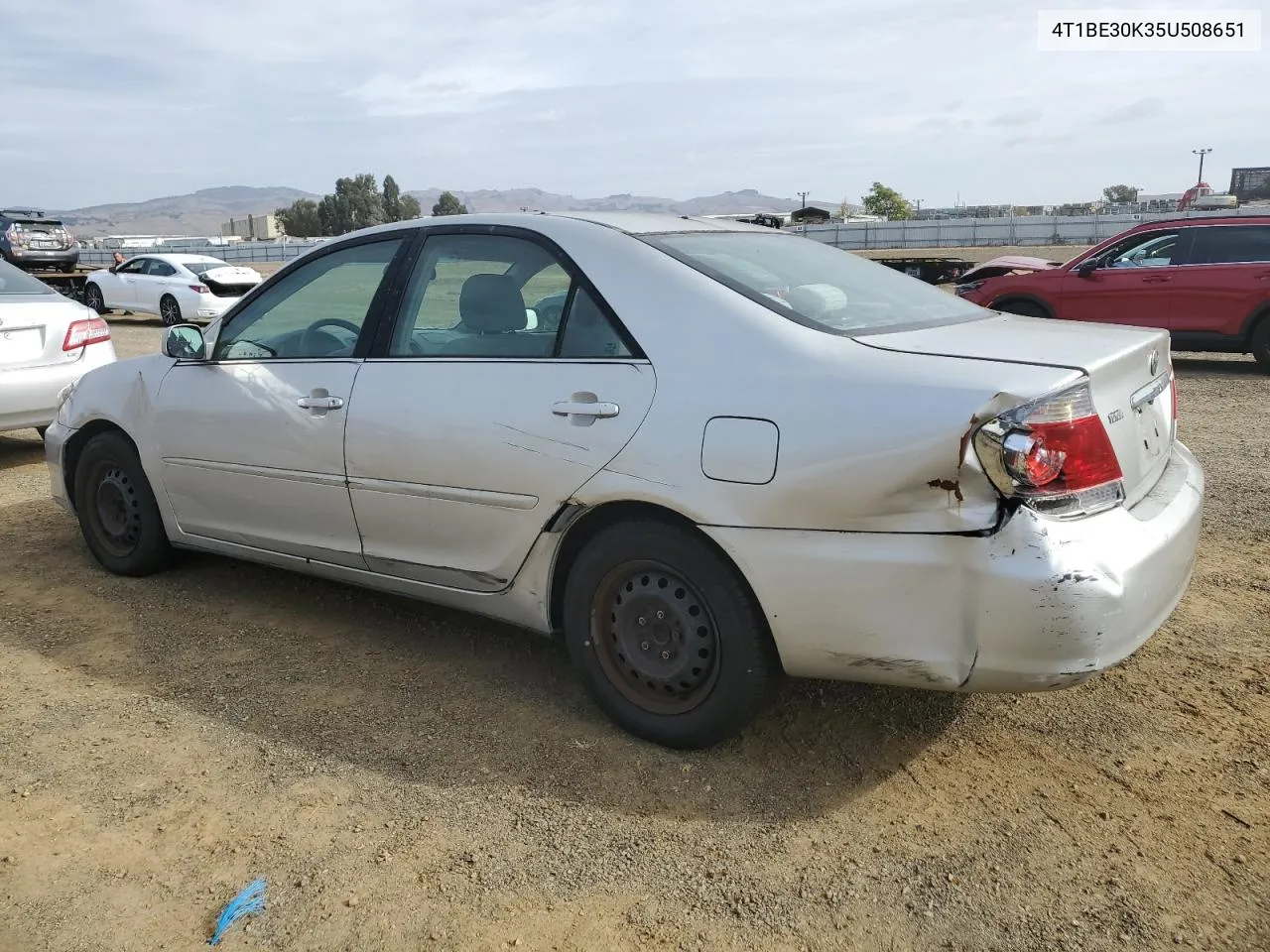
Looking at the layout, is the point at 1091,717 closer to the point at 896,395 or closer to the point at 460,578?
the point at 896,395

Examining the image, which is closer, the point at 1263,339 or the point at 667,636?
the point at 667,636

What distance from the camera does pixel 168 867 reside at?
9.07 feet

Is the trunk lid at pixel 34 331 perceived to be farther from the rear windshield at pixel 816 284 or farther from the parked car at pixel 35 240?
the parked car at pixel 35 240

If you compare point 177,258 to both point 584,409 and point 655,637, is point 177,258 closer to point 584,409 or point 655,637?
point 584,409

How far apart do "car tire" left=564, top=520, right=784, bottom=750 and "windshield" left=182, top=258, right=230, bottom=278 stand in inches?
718

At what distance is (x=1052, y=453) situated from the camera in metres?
2.63

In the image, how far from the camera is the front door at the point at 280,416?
3.93 m

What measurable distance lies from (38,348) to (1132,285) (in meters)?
10.2

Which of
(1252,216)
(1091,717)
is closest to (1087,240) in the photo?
(1252,216)

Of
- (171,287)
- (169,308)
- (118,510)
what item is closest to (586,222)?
(118,510)

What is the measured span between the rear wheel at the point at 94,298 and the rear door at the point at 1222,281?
18407 mm

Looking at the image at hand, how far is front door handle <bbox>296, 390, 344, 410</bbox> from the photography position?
3.85m

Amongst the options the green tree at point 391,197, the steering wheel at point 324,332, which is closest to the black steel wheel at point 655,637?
the steering wheel at point 324,332

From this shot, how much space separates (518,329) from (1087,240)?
141 ft
